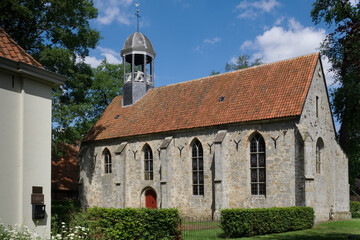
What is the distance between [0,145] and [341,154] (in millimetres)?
21082

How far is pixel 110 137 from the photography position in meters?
29.8

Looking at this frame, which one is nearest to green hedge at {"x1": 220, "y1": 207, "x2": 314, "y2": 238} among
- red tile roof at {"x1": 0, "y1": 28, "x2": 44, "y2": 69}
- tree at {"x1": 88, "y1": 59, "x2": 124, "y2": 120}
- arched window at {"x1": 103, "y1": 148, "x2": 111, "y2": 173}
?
red tile roof at {"x1": 0, "y1": 28, "x2": 44, "y2": 69}

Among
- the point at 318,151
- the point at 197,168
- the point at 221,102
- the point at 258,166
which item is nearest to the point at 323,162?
the point at 318,151

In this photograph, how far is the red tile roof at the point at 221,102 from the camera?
72.4ft

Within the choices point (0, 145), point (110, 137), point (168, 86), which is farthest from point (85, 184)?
point (0, 145)

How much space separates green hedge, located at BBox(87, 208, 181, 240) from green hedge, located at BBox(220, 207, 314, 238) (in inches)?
148

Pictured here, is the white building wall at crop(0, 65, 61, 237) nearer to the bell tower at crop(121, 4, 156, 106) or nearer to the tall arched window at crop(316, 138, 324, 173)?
the tall arched window at crop(316, 138, 324, 173)

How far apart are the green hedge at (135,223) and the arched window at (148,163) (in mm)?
13908

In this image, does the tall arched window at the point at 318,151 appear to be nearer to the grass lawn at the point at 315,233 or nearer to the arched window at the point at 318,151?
the arched window at the point at 318,151

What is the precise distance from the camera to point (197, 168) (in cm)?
2467

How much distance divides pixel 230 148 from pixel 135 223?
1130 centimetres

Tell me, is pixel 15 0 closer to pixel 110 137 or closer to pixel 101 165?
pixel 110 137

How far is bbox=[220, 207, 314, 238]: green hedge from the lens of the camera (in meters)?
16.4

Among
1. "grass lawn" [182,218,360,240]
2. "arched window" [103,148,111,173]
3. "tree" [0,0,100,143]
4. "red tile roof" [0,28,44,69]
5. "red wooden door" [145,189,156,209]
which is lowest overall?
"grass lawn" [182,218,360,240]
